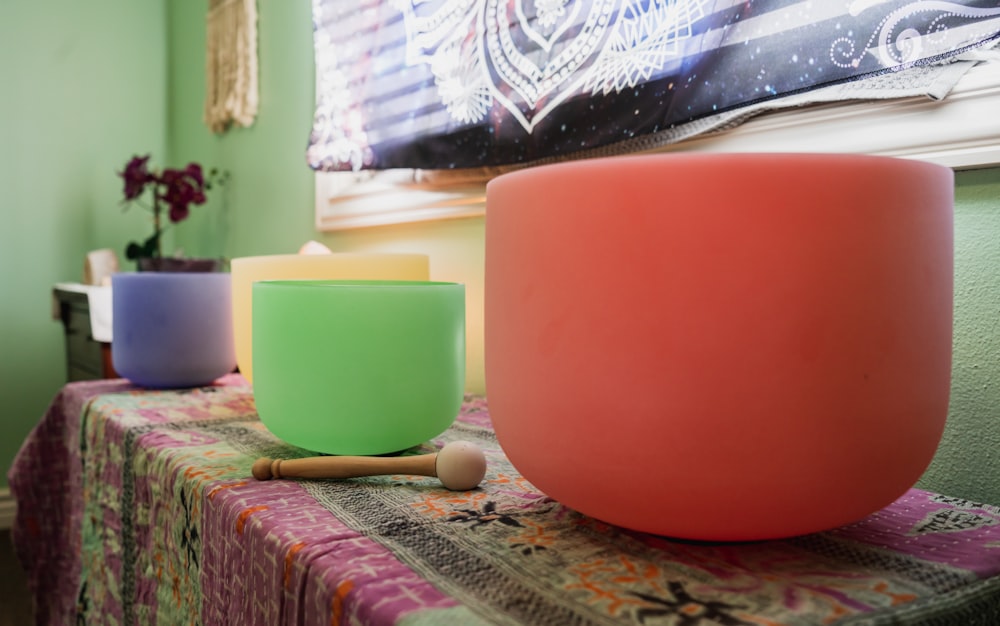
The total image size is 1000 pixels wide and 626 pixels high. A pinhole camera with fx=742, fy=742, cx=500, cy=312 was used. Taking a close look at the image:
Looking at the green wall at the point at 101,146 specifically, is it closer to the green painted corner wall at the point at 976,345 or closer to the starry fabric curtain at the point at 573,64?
the starry fabric curtain at the point at 573,64

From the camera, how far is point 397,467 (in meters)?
0.61

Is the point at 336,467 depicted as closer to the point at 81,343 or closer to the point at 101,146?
the point at 81,343

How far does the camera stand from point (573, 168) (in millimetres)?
427

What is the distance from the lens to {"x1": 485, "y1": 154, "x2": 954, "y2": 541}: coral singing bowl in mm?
388

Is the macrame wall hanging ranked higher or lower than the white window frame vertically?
higher

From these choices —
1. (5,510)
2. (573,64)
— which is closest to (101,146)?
(5,510)

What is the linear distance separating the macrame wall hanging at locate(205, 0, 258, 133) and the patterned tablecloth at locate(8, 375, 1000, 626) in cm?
132

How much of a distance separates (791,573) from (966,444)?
34cm

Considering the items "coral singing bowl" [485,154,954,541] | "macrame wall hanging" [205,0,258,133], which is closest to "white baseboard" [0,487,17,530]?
"macrame wall hanging" [205,0,258,133]

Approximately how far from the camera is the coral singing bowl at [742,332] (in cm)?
39

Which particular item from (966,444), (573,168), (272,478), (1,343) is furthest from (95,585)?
(1,343)

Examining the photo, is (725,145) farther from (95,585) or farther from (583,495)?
(95,585)

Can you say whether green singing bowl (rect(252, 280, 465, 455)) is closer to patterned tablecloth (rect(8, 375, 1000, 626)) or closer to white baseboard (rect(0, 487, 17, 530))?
patterned tablecloth (rect(8, 375, 1000, 626))

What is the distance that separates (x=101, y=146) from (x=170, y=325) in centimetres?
185
